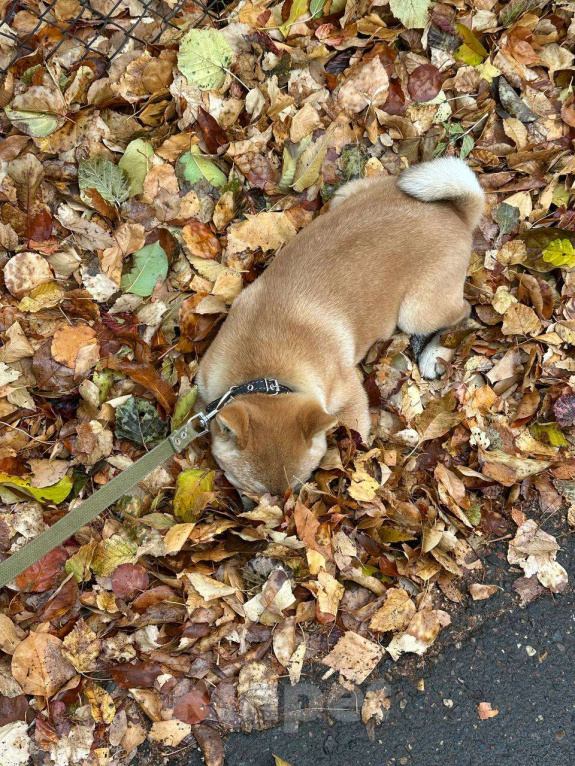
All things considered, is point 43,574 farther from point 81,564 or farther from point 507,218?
point 507,218

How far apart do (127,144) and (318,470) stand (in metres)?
2.16

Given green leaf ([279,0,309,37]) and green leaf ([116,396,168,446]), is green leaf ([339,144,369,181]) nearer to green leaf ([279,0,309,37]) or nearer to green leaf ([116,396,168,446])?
green leaf ([279,0,309,37])

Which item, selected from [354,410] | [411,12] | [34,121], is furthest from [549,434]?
[34,121]

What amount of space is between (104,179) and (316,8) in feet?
5.92

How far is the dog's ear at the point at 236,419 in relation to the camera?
2457mm

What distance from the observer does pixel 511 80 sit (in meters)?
3.74

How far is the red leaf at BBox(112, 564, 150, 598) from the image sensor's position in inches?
101

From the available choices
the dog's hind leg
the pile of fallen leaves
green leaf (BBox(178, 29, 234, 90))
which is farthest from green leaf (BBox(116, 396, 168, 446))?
green leaf (BBox(178, 29, 234, 90))

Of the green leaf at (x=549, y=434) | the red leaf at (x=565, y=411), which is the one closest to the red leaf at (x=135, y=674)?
the green leaf at (x=549, y=434)

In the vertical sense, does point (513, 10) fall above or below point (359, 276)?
above

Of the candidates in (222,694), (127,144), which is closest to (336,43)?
(127,144)

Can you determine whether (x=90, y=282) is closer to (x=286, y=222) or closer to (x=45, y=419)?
(x=45, y=419)

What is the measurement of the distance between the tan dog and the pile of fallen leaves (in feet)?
0.67

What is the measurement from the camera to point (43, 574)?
101 inches
